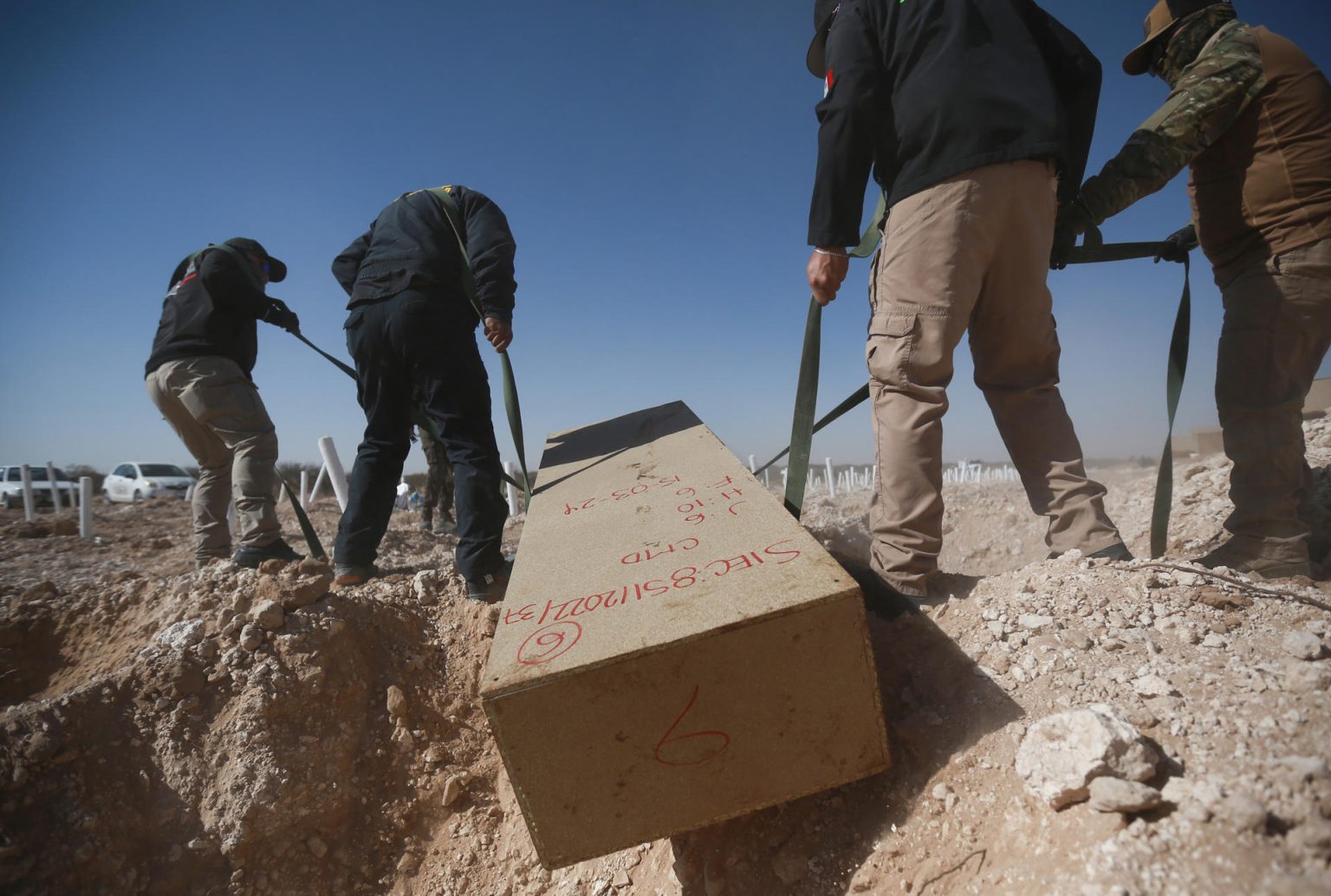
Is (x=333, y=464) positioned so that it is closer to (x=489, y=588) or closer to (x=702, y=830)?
(x=489, y=588)

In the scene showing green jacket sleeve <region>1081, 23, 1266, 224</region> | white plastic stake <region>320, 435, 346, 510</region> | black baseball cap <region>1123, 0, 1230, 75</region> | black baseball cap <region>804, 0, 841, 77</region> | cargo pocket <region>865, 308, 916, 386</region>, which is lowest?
white plastic stake <region>320, 435, 346, 510</region>

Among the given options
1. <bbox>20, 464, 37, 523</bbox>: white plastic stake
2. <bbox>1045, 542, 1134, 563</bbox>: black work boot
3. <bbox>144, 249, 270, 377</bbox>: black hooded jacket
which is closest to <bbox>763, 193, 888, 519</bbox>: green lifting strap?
<bbox>1045, 542, 1134, 563</bbox>: black work boot

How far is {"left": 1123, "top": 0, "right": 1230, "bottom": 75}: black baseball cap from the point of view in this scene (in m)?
1.73

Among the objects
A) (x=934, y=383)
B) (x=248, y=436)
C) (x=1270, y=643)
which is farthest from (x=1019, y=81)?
(x=248, y=436)

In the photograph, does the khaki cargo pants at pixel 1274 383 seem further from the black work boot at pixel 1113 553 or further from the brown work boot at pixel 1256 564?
the black work boot at pixel 1113 553

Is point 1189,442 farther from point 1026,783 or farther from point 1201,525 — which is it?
point 1026,783

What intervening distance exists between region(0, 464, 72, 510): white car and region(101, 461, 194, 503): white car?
4.51 ft

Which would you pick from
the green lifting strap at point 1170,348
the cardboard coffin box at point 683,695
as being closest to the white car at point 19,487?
the cardboard coffin box at point 683,695

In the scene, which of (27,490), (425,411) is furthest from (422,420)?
(27,490)

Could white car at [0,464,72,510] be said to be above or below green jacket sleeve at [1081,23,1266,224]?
below

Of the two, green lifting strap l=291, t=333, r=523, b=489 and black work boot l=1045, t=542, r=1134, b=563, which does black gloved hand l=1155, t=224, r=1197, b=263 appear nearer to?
black work boot l=1045, t=542, r=1134, b=563

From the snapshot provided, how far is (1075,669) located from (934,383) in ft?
2.42

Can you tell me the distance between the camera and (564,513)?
1.68m

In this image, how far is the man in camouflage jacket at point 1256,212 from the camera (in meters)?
1.59
